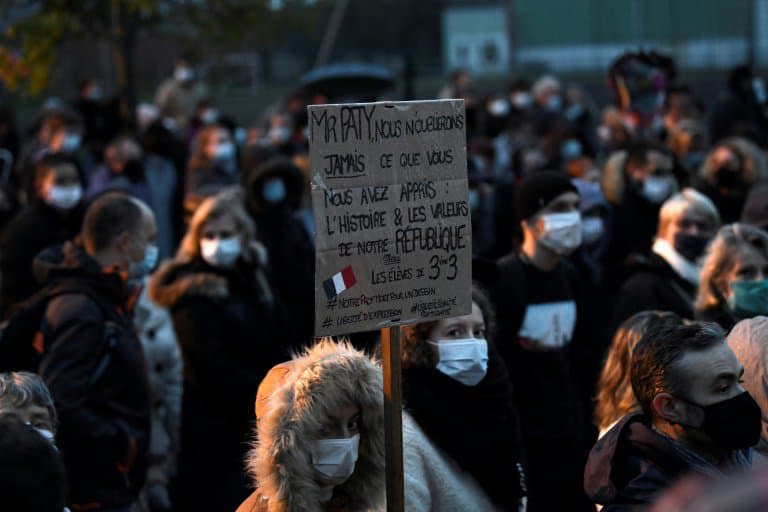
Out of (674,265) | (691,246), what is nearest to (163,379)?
(674,265)

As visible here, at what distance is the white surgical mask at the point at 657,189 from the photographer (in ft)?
27.8

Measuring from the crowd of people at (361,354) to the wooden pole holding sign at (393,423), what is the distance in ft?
0.28

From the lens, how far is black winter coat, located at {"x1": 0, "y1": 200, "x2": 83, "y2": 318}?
6949 mm

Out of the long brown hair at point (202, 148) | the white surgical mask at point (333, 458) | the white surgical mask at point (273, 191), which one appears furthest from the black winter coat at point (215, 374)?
the long brown hair at point (202, 148)

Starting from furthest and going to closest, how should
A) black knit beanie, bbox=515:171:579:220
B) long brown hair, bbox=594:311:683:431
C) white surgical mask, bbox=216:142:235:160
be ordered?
white surgical mask, bbox=216:142:235:160
black knit beanie, bbox=515:171:579:220
long brown hair, bbox=594:311:683:431

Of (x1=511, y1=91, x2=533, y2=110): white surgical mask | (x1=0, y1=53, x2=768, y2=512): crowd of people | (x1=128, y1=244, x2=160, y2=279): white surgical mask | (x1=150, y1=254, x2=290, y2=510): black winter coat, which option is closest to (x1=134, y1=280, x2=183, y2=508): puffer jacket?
(x1=0, y1=53, x2=768, y2=512): crowd of people

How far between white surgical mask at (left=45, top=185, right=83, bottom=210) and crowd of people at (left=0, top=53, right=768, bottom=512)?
0.01m

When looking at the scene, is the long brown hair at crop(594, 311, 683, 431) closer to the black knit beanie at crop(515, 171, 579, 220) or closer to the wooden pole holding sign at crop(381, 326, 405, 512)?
the wooden pole holding sign at crop(381, 326, 405, 512)

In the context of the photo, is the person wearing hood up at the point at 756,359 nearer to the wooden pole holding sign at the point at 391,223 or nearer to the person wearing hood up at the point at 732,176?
the wooden pole holding sign at the point at 391,223

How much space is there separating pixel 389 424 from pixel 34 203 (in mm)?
4670

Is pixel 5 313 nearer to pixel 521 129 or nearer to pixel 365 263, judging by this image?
pixel 365 263

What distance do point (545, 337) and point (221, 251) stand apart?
1694 mm

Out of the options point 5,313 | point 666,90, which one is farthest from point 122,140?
point 666,90

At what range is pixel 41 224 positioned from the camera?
24.1ft
